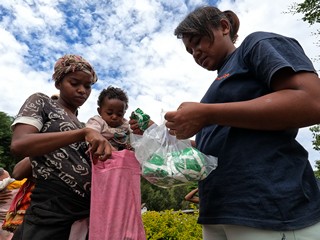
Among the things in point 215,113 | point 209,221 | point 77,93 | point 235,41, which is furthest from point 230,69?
point 77,93

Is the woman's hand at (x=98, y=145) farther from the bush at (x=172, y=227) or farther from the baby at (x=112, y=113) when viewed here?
the bush at (x=172, y=227)

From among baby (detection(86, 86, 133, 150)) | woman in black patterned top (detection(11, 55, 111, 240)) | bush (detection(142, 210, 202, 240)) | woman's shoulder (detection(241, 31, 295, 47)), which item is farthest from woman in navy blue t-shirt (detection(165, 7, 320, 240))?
bush (detection(142, 210, 202, 240))

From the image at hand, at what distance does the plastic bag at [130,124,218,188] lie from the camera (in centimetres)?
143

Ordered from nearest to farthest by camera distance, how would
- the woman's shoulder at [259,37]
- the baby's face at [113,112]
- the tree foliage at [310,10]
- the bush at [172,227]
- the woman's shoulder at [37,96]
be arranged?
the woman's shoulder at [259,37] → the woman's shoulder at [37,96] → the baby's face at [113,112] → the bush at [172,227] → the tree foliage at [310,10]

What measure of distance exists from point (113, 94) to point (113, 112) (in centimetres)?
18

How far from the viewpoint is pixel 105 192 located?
174 cm

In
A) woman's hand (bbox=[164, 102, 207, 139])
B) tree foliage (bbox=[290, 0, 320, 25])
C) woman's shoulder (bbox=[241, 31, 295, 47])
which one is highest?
tree foliage (bbox=[290, 0, 320, 25])

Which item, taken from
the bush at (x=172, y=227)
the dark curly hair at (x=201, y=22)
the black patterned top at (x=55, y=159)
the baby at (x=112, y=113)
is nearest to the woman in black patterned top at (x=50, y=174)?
the black patterned top at (x=55, y=159)

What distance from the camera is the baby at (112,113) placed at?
9.60ft

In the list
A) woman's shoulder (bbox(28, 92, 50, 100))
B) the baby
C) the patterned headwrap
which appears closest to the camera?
woman's shoulder (bbox(28, 92, 50, 100))

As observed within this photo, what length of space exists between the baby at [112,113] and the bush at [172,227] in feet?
8.67

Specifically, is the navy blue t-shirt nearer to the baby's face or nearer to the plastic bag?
the plastic bag

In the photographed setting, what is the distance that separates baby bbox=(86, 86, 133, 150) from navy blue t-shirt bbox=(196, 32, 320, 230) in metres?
1.49

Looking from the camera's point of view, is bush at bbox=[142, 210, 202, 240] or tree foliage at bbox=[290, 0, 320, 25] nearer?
bush at bbox=[142, 210, 202, 240]
